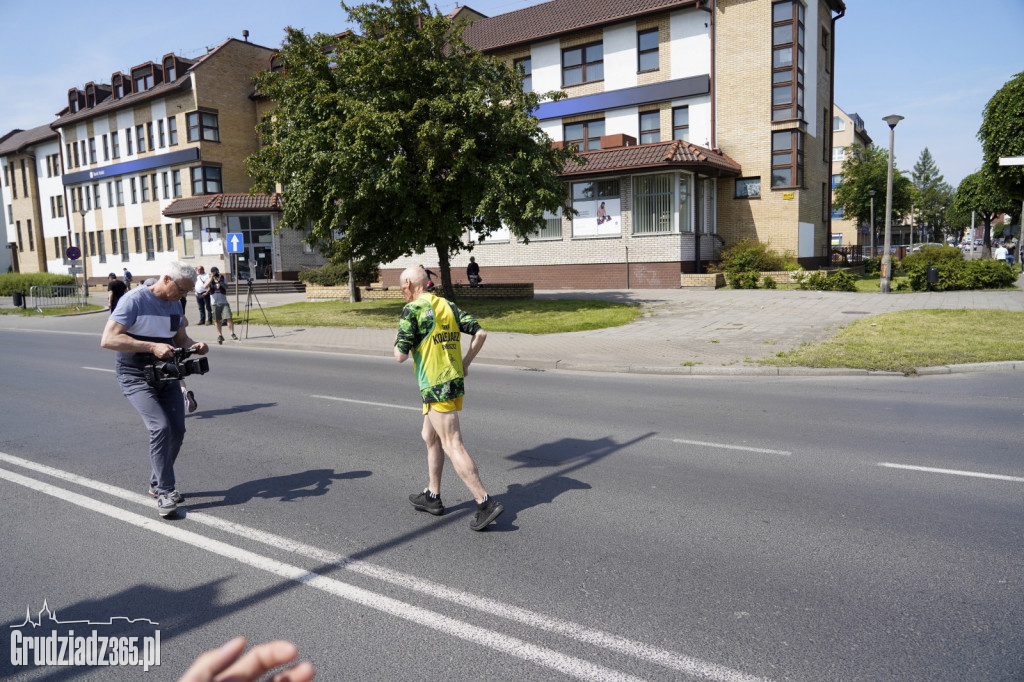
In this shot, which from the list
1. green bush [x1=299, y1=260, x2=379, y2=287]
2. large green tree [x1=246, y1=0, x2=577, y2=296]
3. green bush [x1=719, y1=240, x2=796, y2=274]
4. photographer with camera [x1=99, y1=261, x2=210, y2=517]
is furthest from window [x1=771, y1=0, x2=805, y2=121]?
photographer with camera [x1=99, y1=261, x2=210, y2=517]

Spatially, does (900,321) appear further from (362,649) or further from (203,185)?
(203,185)

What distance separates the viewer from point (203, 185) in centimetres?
4353

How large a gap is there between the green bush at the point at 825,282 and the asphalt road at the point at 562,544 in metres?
16.5

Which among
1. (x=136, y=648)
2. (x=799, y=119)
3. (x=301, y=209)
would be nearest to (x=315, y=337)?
(x=301, y=209)

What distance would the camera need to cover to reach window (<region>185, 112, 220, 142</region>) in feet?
140

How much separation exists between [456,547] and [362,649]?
1.24 metres

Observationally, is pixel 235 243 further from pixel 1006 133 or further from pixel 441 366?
pixel 1006 133

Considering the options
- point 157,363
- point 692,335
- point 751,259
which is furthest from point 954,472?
point 751,259

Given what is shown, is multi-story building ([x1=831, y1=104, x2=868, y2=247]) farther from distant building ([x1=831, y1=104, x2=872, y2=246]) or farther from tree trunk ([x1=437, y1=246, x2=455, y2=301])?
tree trunk ([x1=437, y1=246, x2=455, y2=301])

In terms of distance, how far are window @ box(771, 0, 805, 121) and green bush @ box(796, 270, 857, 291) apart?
27.3ft

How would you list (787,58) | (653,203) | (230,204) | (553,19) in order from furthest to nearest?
1. (230,204)
2. (553,19)
3. (787,58)
4. (653,203)

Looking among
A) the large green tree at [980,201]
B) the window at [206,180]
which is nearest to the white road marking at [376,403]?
the window at [206,180]

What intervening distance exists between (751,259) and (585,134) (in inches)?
460

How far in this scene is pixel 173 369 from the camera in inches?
201
